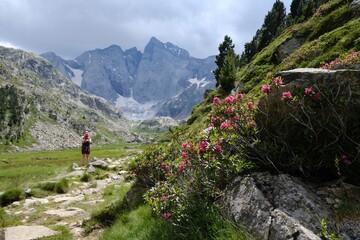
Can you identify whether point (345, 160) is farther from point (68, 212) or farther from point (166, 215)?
point (68, 212)

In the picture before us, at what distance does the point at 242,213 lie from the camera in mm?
6078

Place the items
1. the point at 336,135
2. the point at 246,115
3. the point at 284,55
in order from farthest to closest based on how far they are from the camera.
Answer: the point at 284,55 → the point at 246,115 → the point at 336,135

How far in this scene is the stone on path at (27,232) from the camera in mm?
9469

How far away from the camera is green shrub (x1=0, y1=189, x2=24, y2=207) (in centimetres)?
1476

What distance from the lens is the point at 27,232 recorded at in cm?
994

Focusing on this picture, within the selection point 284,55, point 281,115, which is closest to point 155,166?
point 281,115

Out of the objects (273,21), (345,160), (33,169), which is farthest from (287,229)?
(273,21)

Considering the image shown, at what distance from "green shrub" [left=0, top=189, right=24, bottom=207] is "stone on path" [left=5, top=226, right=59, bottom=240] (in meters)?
5.31

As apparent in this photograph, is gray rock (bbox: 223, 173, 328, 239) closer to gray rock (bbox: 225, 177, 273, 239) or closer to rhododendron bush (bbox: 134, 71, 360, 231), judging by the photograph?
gray rock (bbox: 225, 177, 273, 239)

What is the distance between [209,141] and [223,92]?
35176mm

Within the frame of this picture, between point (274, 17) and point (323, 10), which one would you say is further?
point (274, 17)

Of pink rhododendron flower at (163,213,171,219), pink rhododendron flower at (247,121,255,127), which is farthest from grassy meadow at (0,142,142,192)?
pink rhododendron flower at (247,121,255,127)

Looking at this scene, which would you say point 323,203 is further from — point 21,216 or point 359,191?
point 21,216

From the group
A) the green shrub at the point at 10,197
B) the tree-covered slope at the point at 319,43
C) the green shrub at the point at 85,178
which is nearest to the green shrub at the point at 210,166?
the tree-covered slope at the point at 319,43
